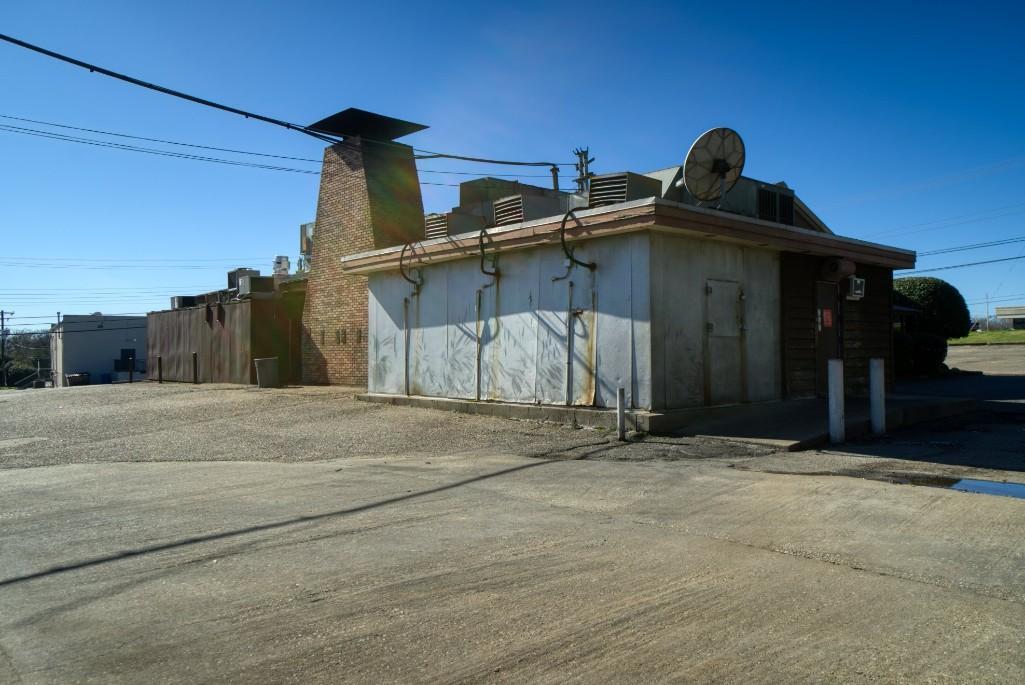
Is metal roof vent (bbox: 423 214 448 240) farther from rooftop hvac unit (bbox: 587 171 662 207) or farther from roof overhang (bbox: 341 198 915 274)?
rooftop hvac unit (bbox: 587 171 662 207)

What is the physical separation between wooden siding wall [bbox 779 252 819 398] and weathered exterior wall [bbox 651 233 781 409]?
0.19 meters

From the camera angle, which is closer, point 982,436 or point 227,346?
point 982,436

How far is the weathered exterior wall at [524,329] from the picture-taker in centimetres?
1146

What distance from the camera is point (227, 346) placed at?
23547 mm

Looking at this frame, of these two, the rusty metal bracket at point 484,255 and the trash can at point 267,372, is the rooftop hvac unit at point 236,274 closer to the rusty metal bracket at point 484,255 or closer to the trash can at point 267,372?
the trash can at point 267,372

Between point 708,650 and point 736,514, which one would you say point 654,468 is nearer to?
point 736,514

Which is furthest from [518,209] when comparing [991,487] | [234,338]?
[234,338]

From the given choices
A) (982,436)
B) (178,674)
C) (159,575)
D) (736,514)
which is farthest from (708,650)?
(982,436)

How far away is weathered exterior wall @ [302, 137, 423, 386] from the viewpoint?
19672 mm

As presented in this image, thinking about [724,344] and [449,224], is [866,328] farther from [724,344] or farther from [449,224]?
[449,224]

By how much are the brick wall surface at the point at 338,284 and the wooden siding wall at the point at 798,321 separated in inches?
Result: 414

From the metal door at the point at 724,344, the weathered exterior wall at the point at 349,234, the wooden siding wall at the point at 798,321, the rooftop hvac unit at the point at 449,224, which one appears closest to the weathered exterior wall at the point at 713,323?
the metal door at the point at 724,344

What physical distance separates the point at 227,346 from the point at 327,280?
16.5 feet

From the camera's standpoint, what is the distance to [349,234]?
20.4 meters
